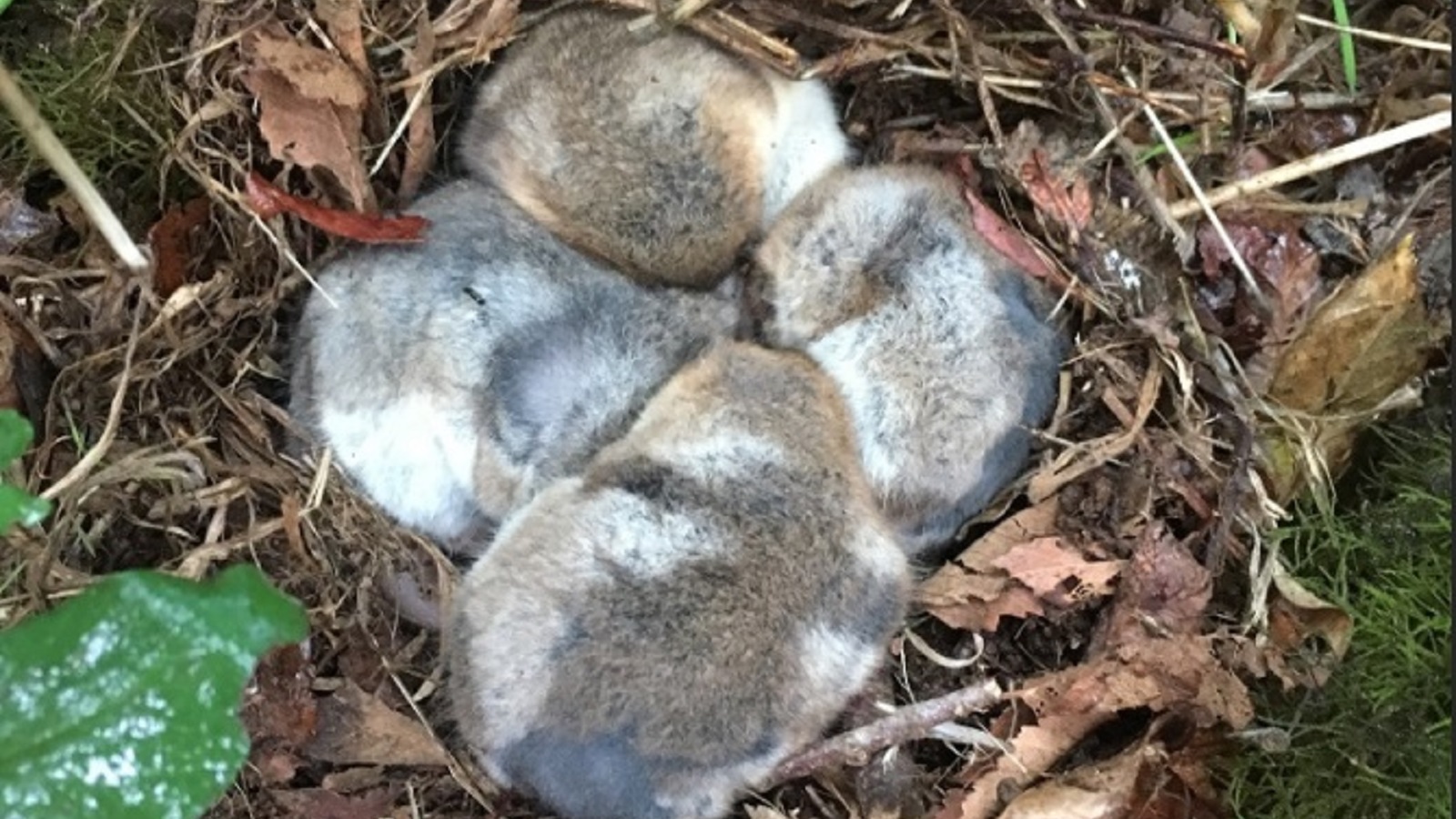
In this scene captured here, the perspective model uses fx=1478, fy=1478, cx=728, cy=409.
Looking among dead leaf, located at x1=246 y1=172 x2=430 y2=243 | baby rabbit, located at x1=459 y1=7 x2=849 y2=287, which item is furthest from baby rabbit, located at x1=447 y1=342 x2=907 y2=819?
dead leaf, located at x1=246 y1=172 x2=430 y2=243

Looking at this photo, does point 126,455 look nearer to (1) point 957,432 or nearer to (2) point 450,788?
(2) point 450,788

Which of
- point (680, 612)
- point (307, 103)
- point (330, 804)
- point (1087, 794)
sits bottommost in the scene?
point (1087, 794)

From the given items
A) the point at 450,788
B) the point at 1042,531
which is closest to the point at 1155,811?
the point at 1042,531

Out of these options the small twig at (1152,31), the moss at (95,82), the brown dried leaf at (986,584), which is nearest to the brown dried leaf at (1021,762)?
the brown dried leaf at (986,584)

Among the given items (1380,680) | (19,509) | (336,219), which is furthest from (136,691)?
(1380,680)

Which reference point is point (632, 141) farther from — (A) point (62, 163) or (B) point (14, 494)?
(B) point (14, 494)
